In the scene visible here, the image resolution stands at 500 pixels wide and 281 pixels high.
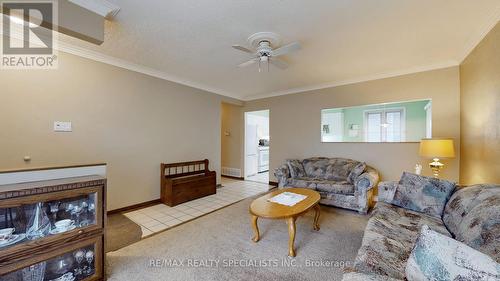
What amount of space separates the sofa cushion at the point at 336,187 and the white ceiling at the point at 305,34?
205 centimetres

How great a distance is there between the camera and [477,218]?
1.36 m

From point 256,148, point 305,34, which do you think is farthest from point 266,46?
point 256,148

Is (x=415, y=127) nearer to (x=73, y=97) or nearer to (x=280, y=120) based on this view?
(x=280, y=120)

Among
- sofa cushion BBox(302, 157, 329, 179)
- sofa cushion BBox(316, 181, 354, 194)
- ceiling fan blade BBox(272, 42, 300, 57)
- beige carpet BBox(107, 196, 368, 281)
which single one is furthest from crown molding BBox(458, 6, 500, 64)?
beige carpet BBox(107, 196, 368, 281)

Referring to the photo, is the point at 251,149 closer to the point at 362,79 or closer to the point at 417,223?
the point at 362,79

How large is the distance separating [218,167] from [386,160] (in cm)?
367

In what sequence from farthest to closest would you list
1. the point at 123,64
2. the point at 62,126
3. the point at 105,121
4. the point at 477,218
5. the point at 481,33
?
the point at 123,64 → the point at 105,121 → the point at 62,126 → the point at 481,33 → the point at 477,218

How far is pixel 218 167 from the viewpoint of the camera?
496cm

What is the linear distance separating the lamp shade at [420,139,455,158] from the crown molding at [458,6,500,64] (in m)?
1.27

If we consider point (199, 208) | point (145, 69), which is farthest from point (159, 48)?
point (199, 208)

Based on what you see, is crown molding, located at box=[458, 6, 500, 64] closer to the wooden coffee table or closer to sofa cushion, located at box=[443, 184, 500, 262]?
sofa cushion, located at box=[443, 184, 500, 262]

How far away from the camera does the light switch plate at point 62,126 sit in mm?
2604

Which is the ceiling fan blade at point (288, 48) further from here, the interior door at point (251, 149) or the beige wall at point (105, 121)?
the interior door at point (251, 149)

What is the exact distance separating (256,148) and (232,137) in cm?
95
